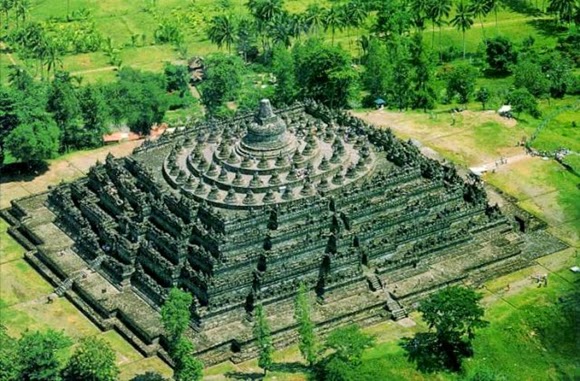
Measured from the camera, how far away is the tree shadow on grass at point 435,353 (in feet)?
239

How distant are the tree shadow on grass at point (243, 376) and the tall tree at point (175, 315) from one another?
182 inches

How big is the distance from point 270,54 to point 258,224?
207ft

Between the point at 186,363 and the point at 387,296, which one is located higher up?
the point at 186,363

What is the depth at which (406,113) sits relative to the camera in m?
114

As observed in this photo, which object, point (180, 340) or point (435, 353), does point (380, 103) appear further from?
point (180, 340)

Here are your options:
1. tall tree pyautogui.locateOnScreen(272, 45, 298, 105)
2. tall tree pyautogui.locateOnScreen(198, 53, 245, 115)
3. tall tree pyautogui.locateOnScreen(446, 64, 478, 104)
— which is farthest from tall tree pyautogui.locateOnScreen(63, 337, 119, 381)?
tall tree pyautogui.locateOnScreen(446, 64, 478, 104)

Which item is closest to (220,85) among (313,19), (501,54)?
(313,19)

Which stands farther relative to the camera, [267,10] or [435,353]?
[267,10]

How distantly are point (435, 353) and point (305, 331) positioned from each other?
1009 centimetres

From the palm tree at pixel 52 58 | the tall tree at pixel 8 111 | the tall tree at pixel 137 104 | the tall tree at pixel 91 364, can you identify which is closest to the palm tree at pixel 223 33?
the palm tree at pixel 52 58

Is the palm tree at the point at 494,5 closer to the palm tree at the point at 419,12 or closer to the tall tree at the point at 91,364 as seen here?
the palm tree at the point at 419,12

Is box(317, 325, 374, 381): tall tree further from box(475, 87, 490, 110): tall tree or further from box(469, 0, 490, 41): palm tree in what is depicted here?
box(469, 0, 490, 41): palm tree

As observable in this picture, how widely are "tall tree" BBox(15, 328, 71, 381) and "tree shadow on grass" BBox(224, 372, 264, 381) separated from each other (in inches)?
449

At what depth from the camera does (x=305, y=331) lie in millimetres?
69812
